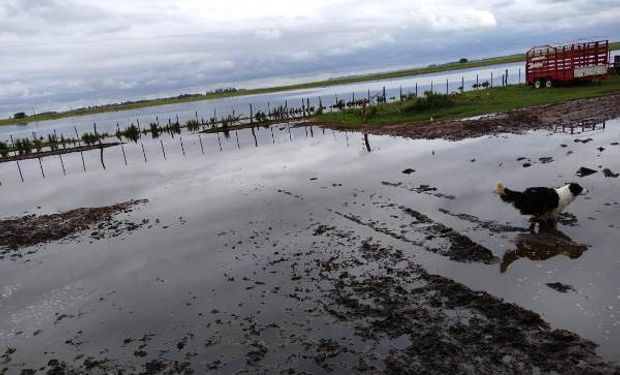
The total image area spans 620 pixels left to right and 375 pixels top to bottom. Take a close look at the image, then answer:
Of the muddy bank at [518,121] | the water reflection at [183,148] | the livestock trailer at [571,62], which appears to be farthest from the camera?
the livestock trailer at [571,62]

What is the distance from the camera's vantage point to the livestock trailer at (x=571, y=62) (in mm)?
37188

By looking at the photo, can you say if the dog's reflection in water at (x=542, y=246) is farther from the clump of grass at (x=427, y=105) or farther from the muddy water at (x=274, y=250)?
the clump of grass at (x=427, y=105)

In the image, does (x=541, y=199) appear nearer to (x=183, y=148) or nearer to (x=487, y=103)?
(x=487, y=103)

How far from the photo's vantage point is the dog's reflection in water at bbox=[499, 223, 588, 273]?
9.72 meters

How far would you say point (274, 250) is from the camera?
12.1 metres

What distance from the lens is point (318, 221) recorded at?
1403cm

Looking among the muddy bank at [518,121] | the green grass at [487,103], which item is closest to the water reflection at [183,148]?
the muddy bank at [518,121]

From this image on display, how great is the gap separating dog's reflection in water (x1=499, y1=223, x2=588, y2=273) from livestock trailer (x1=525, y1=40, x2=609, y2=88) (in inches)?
1284

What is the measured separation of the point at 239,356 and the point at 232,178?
14.8 metres

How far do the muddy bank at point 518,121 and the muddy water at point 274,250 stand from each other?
2.41 meters

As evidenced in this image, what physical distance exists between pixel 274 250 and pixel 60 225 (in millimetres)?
9246

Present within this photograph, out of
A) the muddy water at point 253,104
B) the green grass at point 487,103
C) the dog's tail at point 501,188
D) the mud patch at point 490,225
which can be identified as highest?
the dog's tail at point 501,188

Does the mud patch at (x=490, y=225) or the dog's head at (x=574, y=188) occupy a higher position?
the dog's head at (x=574, y=188)

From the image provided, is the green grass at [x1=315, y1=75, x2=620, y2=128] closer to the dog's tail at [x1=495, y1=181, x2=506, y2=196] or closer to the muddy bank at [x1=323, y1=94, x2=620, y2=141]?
the muddy bank at [x1=323, y1=94, x2=620, y2=141]
